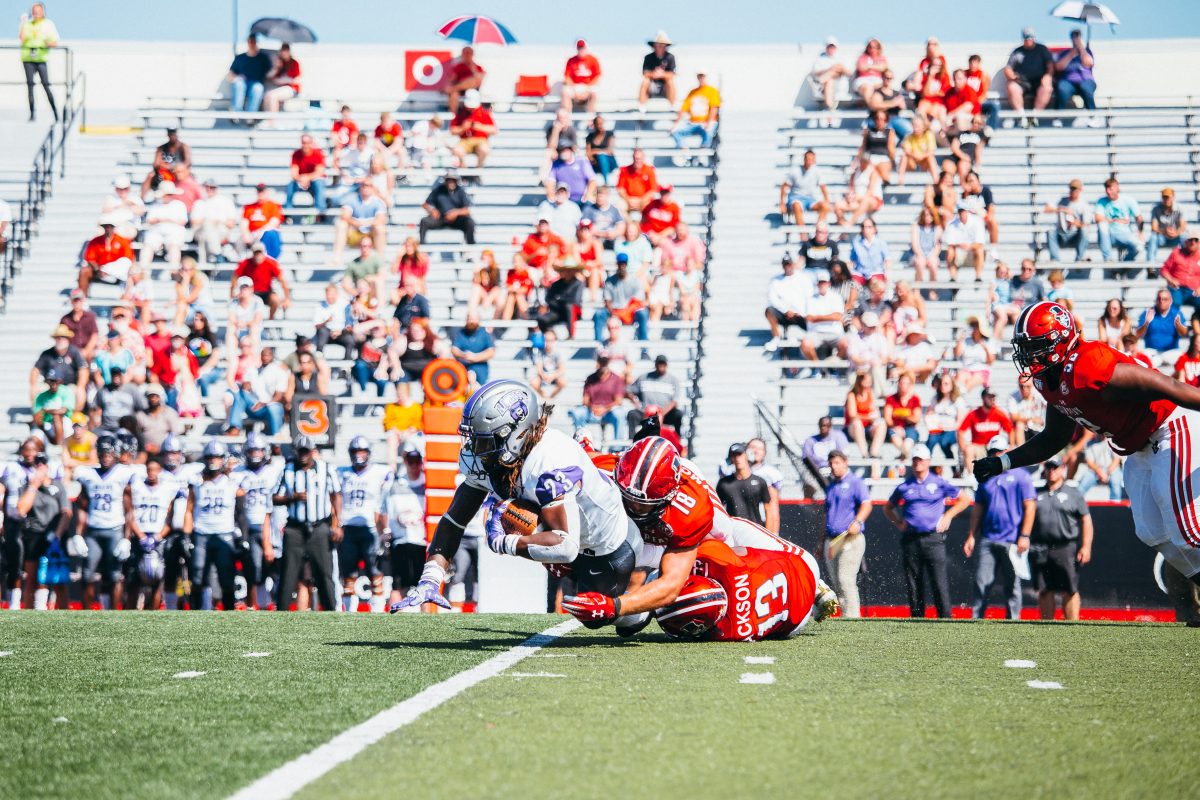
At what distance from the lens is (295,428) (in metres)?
17.0

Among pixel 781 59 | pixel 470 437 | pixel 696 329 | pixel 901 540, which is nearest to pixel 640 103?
pixel 781 59

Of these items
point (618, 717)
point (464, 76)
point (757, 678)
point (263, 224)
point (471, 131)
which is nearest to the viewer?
point (618, 717)

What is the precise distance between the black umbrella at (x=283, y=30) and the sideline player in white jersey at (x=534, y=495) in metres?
19.4

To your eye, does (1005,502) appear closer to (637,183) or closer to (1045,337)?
(1045,337)

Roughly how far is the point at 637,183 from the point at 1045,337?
13.9m

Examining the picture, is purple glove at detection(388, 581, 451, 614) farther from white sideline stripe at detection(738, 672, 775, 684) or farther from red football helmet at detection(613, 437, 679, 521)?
white sideline stripe at detection(738, 672, 775, 684)

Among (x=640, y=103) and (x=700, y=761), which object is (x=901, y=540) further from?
(x=640, y=103)

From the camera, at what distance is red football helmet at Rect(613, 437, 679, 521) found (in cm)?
737

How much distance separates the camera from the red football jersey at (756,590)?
800 cm

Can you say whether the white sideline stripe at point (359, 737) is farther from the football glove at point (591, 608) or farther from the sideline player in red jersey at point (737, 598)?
the sideline player in red jersey at point (737, 598)

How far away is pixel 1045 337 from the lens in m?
8.09

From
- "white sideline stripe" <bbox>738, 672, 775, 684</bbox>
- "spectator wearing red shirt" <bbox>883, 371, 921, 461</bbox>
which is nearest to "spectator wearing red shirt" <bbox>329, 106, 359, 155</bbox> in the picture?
"spectator wearing red shirt" <bbox>883, 371, 921, 461</bbox>

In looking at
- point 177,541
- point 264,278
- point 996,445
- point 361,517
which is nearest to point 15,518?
point 177,541

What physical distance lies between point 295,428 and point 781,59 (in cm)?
1188
